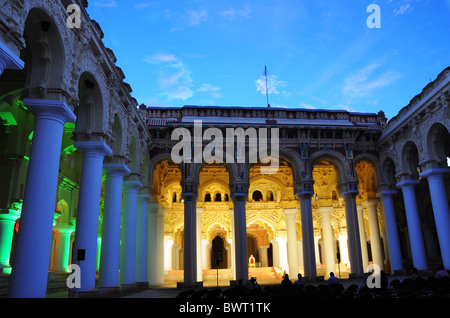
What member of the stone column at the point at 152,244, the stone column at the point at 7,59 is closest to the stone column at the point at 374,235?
the stone column at the point at 152,244

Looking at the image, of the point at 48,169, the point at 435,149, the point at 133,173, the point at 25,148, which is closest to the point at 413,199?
the point at 435,149

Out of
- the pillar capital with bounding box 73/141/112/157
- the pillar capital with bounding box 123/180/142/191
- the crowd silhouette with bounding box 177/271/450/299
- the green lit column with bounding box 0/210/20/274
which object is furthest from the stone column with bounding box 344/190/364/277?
the green lit column with bounding box 0/210/20/274

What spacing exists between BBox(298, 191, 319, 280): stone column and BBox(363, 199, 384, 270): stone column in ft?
14.8

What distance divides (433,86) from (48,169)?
15.1 meters

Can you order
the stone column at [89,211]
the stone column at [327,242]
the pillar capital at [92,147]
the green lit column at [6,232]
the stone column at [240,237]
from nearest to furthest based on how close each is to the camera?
the stone column at [89,211], the pillar capital at [92,147], the green lit column at [6,232], the stone column at [240,237], the stone column at [327,242]

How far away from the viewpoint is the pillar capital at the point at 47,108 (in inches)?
317

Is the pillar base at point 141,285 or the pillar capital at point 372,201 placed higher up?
the pillar capital at point 372,201

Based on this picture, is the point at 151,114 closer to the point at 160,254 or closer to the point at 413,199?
the point at 160,254

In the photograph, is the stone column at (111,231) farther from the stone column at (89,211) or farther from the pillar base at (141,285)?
the pillar base at (141,285)

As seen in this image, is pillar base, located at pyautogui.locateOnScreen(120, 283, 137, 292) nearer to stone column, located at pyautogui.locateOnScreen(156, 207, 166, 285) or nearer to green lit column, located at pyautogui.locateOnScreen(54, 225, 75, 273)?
stone column, located at pyautogui.locateOnScreen(156, 207, 166, 285)

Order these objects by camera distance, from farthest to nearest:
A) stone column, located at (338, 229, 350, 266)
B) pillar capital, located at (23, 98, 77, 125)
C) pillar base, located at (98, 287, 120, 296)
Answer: stone column, located at (338, 229, 350, 266) → pillar base, located at (98, 287, 120, 296) → pillar capital, located at (23, 98, 77, 125)

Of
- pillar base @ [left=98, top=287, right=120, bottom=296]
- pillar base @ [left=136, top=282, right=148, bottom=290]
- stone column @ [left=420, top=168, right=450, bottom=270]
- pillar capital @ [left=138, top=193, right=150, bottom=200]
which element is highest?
pillar capital @ [left=138, top=193, right=150, bottom=200]

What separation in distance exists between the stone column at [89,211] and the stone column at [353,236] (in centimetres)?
1334

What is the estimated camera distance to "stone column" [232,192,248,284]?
58.4ft
